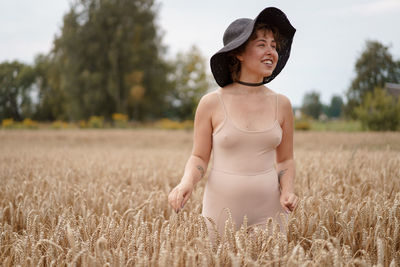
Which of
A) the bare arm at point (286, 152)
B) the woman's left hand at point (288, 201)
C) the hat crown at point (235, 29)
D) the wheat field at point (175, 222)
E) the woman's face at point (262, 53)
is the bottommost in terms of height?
the wheat field at point (175, 222)

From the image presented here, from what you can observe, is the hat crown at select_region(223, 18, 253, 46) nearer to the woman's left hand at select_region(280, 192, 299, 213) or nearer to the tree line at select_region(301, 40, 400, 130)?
the woman's left hand at select_region(280, 192, 299, 213)

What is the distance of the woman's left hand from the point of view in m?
1.55

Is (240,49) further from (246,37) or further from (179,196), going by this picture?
(179,196)

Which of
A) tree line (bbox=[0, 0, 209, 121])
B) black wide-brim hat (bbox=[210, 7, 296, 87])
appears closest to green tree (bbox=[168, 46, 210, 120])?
tree line (bbox=[0, 0, 209, 121])

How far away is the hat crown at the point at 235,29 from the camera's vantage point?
164 cm

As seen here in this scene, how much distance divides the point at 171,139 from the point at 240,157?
31.1 ft

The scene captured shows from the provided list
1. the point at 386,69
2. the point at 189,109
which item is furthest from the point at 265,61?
the point at 189,109

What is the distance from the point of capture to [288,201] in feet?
5.11

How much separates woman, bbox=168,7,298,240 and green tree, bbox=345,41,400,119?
3.13m

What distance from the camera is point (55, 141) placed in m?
9.93

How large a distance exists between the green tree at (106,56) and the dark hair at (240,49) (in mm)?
22182

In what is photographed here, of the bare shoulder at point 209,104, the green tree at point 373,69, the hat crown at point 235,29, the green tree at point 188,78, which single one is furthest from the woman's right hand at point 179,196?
the green tree at point 188,78

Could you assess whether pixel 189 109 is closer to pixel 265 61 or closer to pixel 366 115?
pixel 366 115

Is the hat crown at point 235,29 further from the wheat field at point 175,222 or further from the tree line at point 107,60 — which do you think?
the tree line at point 107,60
